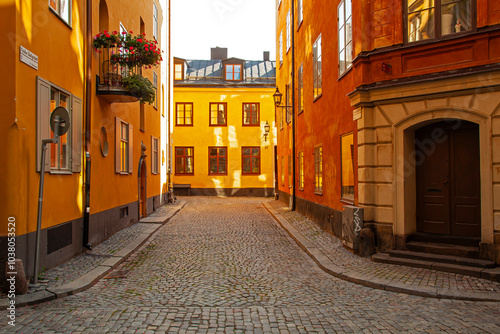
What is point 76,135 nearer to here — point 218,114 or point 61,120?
point 61,120

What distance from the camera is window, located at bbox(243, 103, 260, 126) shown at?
32312 millimetres

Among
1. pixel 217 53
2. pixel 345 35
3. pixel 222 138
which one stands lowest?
pixel 222 138

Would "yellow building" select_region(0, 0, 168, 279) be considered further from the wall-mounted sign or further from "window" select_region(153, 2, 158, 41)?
"window" select_region(153, 2, 158, 41)

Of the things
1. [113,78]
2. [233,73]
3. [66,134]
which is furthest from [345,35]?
[233,73]

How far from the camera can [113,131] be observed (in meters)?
11.7

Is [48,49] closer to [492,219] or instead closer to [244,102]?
[492,219]

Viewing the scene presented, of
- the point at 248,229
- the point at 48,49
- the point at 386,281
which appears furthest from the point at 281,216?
the point at 48,49

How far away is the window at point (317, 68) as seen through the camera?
44.9ft

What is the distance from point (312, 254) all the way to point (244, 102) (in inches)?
960

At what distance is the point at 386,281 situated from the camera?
22.1 feet

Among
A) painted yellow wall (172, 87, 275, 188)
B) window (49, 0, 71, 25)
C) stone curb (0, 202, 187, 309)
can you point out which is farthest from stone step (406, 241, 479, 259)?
painted yellow wall (172, 87, 275, 188)

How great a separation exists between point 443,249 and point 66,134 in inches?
291

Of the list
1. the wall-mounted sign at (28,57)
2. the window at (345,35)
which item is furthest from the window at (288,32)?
the wall-mounted sign at (28,57)

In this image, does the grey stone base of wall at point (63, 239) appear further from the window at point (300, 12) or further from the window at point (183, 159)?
the window at point (183, 159)
